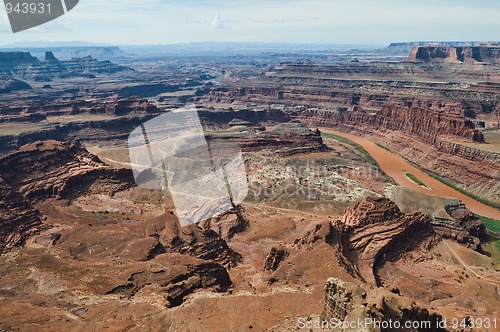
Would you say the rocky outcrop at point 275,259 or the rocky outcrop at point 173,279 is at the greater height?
the rocky outcrop at point 173,279

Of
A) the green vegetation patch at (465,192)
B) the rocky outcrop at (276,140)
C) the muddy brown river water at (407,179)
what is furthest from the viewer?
the rocky outcrop at (276,140)

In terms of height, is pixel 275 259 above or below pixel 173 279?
below

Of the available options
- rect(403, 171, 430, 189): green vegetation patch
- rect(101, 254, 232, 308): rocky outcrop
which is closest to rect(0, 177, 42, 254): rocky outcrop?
rect(101, 254, 232, 308): rocky outcrop

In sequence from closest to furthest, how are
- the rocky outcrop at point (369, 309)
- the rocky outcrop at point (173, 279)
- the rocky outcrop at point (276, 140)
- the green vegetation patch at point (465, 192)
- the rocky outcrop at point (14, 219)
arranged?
the rocky outcrop at point (369, 309), the rocky outcrop at point (173, 279), the rocky outcrop at point (14, 219), the green vegetation patch at point (465, 192), the rocky outcrop at point (276, 140)

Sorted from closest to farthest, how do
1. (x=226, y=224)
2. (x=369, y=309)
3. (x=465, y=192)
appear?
(x=369, y=309), (x=226, y=224), (x=465, y=192)

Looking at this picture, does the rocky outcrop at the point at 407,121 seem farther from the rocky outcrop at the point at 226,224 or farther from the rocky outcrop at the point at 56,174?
the rocky outcrop at the point at 56,174

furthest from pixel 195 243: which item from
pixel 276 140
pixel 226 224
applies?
pixel 276 140

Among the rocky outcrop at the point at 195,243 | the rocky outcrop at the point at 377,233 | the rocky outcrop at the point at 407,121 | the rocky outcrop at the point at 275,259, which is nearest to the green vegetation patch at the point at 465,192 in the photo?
the rocky outcrop at the point at 407,121

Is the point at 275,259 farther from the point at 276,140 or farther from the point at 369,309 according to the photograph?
the point at 276,140

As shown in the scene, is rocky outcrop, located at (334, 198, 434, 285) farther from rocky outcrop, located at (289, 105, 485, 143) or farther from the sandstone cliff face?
rocky outcrop, located at (289, 105, 485, 143)
